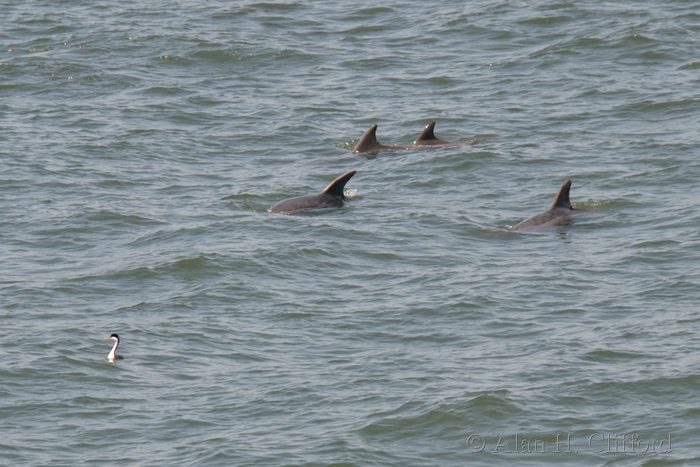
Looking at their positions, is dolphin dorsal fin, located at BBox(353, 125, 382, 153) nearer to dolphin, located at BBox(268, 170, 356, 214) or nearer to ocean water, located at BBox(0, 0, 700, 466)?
ocean water, located at BBox(0, 0, 700, 466)

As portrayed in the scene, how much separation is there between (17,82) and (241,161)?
25.0 ft

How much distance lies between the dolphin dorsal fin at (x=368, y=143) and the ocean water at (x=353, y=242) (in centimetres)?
37

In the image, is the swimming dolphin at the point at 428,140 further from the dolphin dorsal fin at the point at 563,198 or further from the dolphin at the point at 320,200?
the dolphin dorsal fin at the point at 563,198

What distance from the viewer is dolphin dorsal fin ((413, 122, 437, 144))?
2484 centimetres

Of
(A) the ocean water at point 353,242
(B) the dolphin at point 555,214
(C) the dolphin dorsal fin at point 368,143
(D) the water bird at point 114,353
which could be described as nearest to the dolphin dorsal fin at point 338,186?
(A) the ocean water at point 353,242

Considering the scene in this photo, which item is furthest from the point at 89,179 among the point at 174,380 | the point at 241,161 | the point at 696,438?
the point at 696,438

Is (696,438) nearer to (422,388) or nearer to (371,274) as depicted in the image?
(422,388)

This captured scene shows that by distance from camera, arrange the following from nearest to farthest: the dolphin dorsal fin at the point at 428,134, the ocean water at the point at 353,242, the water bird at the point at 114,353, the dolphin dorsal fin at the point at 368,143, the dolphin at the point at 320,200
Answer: the ocean water at the point at 353,242 → the water bird at the point at 114,353 → the dolphin at the point at 320,200 → the dolphin dorsal fin at the point at 368,143 → the dolphin dorsal fin at the point at 428,134

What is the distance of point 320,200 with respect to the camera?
2186 centimetres

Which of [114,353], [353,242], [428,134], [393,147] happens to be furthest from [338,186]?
[114,353]

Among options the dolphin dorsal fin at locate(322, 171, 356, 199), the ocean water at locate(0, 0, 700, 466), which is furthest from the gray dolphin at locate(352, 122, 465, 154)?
the dolphin dorsal fin at locate(322, 171, 356, 199)

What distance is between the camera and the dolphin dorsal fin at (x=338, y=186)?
2181 cm

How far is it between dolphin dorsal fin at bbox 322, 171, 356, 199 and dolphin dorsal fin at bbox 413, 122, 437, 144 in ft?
10.6

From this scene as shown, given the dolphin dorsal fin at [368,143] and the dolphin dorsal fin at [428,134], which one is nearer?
the dolphin dorsal fin at [368,143]
